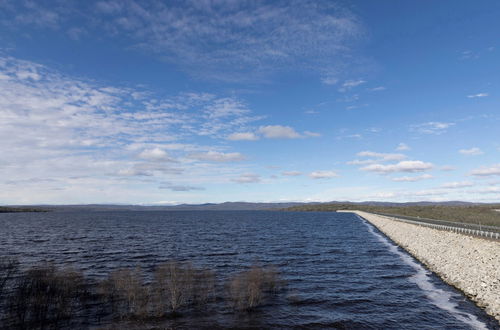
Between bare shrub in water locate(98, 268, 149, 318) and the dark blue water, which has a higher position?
bare shrub in water locate(98, 268, 149, 318)

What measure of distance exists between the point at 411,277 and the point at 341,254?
516 inches

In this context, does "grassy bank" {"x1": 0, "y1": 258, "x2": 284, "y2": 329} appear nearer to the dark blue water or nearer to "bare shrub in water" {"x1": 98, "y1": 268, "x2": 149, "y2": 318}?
"bare shrub in water" {"x1": 98, "y1": 268, "x2": 149, "y2": 318}

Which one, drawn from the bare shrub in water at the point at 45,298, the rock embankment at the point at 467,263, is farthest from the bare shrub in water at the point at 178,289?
the rock embankment at the point at 467,263

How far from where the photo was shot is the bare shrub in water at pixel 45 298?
51.5 ft

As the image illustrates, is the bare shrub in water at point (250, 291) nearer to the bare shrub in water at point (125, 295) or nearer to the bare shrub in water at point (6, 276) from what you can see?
the bare shrub in water at point (125, 295)

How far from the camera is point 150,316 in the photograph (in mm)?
16625

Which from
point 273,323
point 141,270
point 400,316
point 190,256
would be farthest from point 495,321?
point 190,256

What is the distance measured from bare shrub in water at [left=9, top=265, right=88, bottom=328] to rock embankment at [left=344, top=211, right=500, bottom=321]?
23.3m

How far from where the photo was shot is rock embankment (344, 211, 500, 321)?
19.9m

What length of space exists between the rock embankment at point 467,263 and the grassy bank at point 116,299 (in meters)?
13.2

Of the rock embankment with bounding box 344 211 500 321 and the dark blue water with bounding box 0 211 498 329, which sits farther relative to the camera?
the rock embankment with bounding box 344 211 500 321

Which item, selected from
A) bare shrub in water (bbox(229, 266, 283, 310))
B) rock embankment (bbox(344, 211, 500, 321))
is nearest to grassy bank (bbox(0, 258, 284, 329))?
bare shrub in water (bbox(229, 266, 283, 310))

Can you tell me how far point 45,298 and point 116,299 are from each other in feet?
12.1

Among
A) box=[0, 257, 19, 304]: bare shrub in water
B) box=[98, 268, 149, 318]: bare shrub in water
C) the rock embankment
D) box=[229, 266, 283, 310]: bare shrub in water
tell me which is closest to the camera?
box=[98, 268, 149, 318]: bare shrub in water
